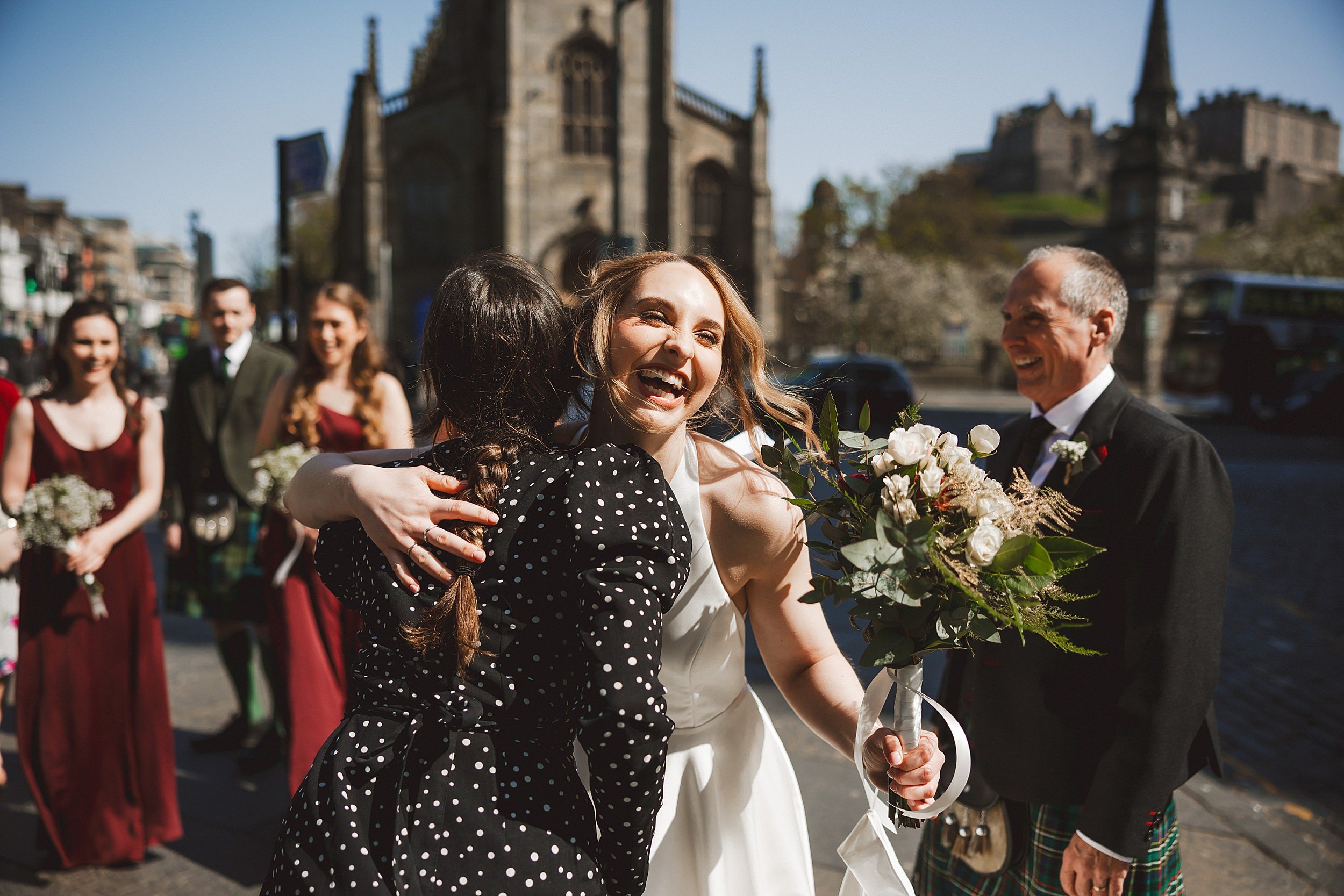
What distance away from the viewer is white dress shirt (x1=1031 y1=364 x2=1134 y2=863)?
8.25 ft

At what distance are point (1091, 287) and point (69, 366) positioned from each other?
13.1ft

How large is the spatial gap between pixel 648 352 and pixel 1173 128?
209 feet

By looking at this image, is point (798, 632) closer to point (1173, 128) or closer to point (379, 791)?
point (379, 791)

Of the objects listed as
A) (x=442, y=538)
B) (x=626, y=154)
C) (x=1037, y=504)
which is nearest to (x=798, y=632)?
(x=1037, y=504)

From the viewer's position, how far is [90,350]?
3.95m

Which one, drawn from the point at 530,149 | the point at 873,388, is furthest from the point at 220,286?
the point at 530,149

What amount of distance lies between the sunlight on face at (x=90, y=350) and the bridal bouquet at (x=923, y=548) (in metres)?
3.39

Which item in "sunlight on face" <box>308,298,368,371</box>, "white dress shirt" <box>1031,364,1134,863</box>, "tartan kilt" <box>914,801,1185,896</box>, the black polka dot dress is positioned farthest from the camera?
"sunlight on face" <box>308,298,368,371</box>

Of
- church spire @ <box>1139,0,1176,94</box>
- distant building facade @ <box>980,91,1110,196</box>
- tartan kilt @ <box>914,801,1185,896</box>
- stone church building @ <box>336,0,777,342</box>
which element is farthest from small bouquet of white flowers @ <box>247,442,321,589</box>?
distant building facade @ <box>980,91,1110,196</box>

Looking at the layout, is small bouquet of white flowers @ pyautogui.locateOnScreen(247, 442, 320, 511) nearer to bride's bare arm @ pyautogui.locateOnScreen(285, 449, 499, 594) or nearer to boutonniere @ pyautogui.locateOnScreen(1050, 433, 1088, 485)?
bride's bare arm @ pyautogui.locateOnScreen(285, 449, 499, 594)

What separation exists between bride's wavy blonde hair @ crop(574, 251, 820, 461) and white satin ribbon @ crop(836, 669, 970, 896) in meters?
0.54

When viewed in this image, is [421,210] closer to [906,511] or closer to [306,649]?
[306,649]

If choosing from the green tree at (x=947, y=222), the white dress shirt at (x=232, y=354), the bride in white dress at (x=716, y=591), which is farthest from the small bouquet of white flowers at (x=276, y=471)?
the green tree at (x=947, y=222)

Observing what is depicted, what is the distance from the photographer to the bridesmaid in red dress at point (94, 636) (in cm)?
374
